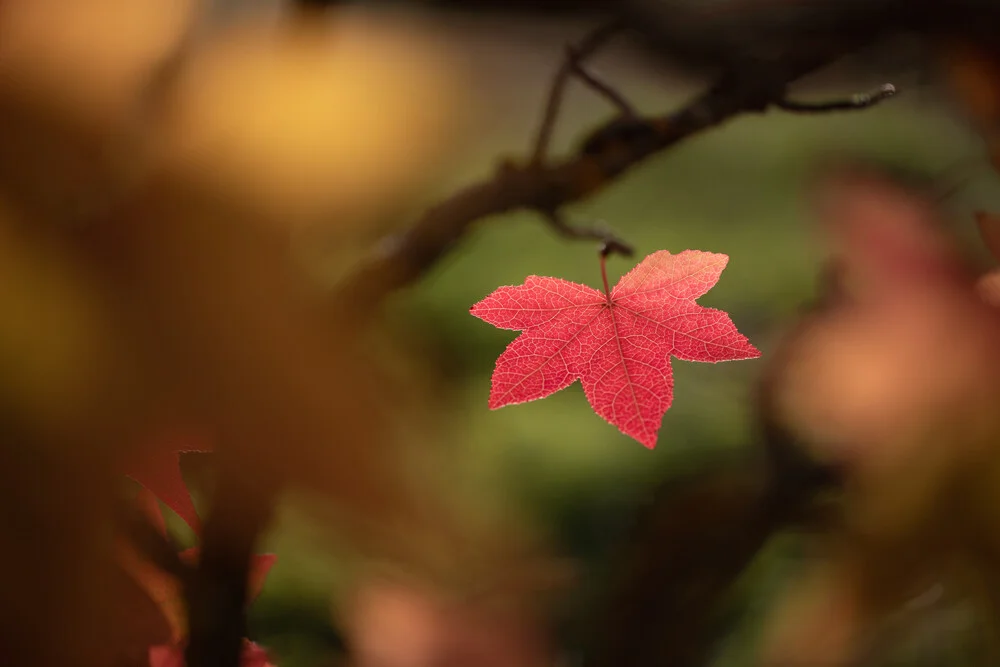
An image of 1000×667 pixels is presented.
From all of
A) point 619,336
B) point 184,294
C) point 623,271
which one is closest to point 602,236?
point 619,336

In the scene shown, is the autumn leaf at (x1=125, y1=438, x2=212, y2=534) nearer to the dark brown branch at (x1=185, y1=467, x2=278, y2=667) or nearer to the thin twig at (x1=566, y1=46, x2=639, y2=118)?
the dark brown branch at (x1=185, y1=467, x2=278, y2=667)

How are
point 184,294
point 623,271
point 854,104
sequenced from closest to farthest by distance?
point 184,294 < point 854,104 < point 623,271

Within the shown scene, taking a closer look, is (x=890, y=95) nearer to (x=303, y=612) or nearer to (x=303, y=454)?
(x=303, y=454)

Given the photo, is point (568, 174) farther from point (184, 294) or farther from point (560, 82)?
point (184, 294)

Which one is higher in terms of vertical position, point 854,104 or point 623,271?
point 854,104

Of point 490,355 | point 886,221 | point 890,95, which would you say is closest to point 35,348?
point 890,95

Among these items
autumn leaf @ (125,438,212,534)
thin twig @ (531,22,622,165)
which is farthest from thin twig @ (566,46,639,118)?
autumn leaf @ (125,438,212,534)
